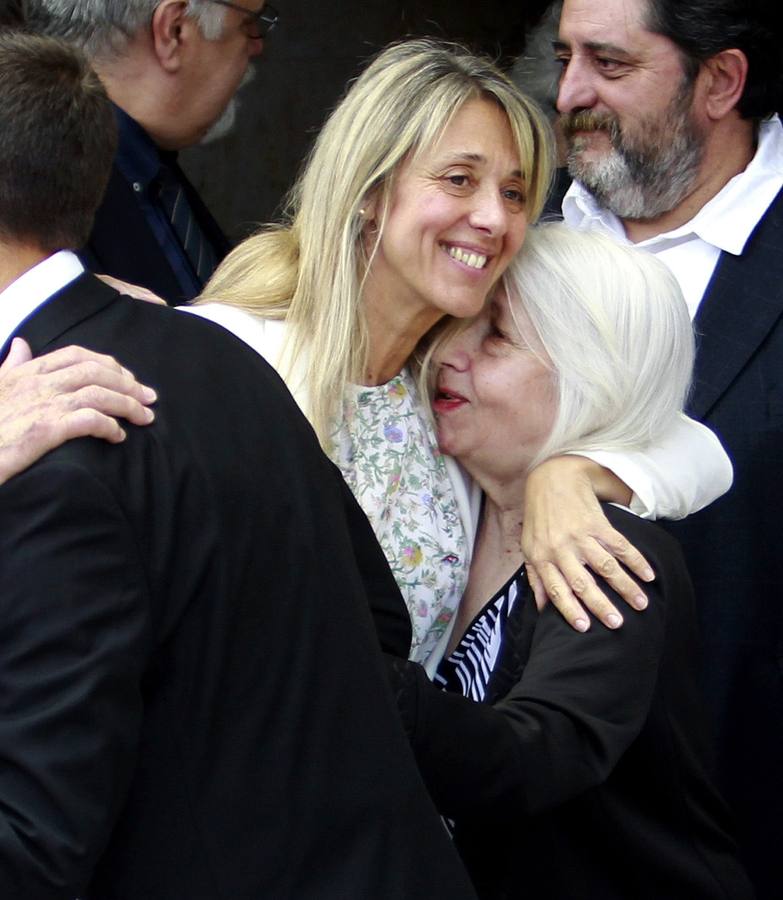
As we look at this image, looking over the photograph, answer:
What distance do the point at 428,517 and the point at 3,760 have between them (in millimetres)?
1129

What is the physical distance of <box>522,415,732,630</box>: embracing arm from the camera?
1934mm

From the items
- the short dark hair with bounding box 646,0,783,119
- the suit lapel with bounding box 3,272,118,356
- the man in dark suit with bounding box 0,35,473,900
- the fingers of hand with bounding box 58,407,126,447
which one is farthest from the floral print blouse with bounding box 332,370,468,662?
the short dark hair with bounding box 646,0,783,119

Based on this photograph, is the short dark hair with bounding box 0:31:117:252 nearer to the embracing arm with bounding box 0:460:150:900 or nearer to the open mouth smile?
the embracing arm with bounding box 0:460:150:900

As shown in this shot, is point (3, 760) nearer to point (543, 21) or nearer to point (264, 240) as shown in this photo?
point (264, 240)

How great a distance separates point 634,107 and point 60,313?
6.06 feet

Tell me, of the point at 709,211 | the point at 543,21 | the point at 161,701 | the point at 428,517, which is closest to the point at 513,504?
the point at 428,517

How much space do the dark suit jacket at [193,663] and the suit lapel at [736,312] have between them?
138cm

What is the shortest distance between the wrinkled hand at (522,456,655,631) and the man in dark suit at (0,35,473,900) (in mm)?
516

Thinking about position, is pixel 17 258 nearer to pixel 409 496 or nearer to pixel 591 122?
pixel 409 496

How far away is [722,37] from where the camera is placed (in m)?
2.99

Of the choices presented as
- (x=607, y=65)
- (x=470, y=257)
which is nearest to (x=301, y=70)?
(x=607, y=65)

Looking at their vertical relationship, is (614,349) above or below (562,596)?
above

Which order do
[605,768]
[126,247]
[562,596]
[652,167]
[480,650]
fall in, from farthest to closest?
[652,167]
[126,247]
[480,650]
[562,596]
[605,768]

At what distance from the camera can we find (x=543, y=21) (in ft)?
13.0
